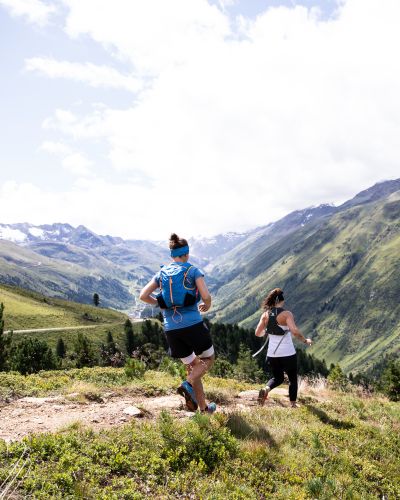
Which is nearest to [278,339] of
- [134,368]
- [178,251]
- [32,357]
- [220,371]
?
[178,251]

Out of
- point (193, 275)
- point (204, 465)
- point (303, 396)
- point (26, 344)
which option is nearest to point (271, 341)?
point (303, 396)

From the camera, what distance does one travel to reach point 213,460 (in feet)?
23.2

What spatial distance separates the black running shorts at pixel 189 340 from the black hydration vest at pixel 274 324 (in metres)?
3.76

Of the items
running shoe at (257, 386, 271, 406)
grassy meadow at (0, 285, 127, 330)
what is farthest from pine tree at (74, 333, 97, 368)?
grassy meadow at (0, 285, 127, 330)

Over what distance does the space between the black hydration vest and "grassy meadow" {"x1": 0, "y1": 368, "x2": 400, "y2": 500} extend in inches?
92.9

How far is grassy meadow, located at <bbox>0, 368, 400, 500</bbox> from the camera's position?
235 inches

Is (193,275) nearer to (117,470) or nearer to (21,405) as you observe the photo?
(117,470)

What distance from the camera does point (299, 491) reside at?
664cm

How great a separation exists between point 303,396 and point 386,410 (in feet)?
9.04

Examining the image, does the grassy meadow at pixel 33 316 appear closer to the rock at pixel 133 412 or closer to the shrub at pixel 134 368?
the shrub at pixel 134 368

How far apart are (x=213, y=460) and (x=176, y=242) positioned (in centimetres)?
444

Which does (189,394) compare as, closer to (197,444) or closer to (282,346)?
(197,444)

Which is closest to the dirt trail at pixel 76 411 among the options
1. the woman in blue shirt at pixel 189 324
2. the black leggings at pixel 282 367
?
the black leggings at pixel 282 367

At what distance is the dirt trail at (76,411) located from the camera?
788 centimetres
